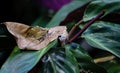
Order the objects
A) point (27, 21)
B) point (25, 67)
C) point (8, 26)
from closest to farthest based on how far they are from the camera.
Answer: point (25, 67) → point (8, 26) → point (27, 21)

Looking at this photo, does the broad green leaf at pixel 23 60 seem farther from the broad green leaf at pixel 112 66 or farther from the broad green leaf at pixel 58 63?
the broad green leaf at pixel 112 66

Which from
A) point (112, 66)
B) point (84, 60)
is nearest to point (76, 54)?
point (84, 60)

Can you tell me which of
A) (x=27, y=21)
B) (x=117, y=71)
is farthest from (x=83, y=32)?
(x=27, y=21)

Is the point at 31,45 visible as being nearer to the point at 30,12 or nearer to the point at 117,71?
the point at 117,71

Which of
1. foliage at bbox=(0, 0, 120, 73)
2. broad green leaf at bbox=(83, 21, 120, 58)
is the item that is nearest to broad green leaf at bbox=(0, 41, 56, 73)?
foliage at bbox=(0, 0, 120, 73)

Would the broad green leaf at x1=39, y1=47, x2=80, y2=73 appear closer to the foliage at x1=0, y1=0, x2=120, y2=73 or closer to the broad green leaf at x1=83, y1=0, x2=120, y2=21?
the foliage at x1=0, y1=0, x2=120, y2=73

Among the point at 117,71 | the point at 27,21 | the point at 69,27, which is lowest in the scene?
the point at 27,21

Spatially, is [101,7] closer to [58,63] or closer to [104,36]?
[104,36]

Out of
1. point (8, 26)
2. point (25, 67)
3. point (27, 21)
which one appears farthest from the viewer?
point (27, 21)
